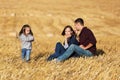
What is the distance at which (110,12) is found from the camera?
3244 centimetres

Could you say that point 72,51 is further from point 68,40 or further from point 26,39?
point 26,39

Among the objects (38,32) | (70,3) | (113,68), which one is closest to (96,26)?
(38,32)

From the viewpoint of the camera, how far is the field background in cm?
745

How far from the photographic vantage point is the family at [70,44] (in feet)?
32.7

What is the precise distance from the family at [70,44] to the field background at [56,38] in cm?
25

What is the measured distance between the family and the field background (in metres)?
0.25

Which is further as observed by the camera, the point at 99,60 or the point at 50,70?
the point at 99,60

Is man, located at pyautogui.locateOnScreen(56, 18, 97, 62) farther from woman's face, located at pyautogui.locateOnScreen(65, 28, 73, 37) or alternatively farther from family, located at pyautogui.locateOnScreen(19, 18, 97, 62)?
woman's face, located at pyautogui.locateOnScreen(65, 28, 73, 37)

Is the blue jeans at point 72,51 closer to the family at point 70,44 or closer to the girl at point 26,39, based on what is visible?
the family at point 70,44

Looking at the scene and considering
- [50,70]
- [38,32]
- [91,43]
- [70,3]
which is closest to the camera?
[50,70]

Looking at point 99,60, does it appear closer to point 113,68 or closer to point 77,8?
point 113,68

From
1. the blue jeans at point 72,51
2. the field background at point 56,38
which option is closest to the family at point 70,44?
the blue jeans at point 72,51

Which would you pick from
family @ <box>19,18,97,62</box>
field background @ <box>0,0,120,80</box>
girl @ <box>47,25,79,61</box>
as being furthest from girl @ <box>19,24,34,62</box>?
girl @ <box>47,25,79,61</box>

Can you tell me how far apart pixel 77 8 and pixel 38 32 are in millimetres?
14111
